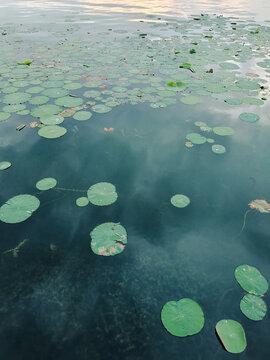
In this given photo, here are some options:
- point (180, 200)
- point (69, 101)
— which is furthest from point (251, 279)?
point (69, 101)

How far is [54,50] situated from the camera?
30.0ft

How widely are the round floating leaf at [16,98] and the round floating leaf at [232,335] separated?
5.70 meters

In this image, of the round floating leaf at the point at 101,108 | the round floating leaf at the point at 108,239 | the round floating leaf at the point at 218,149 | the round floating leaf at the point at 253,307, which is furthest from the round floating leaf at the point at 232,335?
the round floating leaf at the point at 101,108

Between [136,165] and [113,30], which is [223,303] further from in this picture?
[113,30]

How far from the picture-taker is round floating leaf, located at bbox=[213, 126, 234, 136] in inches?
185

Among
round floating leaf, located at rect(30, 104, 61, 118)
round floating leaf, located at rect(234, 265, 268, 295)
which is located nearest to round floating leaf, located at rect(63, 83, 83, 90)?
round floating leaf, located at rect(30, 104, 61, 118)

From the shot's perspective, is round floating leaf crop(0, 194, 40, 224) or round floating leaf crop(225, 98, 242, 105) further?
round floating leaf crop(225, 98, 242, 105)

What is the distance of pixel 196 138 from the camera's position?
4547mm

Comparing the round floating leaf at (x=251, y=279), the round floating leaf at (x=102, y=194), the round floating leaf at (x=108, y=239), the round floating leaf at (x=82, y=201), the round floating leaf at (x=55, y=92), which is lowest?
the round floating leaf at (x=251, y=279)

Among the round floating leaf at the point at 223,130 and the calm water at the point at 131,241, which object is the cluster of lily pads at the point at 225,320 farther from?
the round floating leaf at the point at 223,130

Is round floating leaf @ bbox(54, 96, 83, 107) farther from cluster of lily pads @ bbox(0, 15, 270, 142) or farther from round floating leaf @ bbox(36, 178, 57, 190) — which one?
round floating leaf @ bbox(36, 178, 57, 190)

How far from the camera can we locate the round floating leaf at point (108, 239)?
8.62ft

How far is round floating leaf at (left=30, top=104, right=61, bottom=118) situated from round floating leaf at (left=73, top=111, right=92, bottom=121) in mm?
426

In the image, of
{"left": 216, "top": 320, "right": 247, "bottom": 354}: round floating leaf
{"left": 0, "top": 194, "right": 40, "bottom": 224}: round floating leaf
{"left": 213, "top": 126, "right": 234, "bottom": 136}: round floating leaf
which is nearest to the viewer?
{"left": 216, "top": 320, "right": 247, "bottom": 354}: round floating leaf
